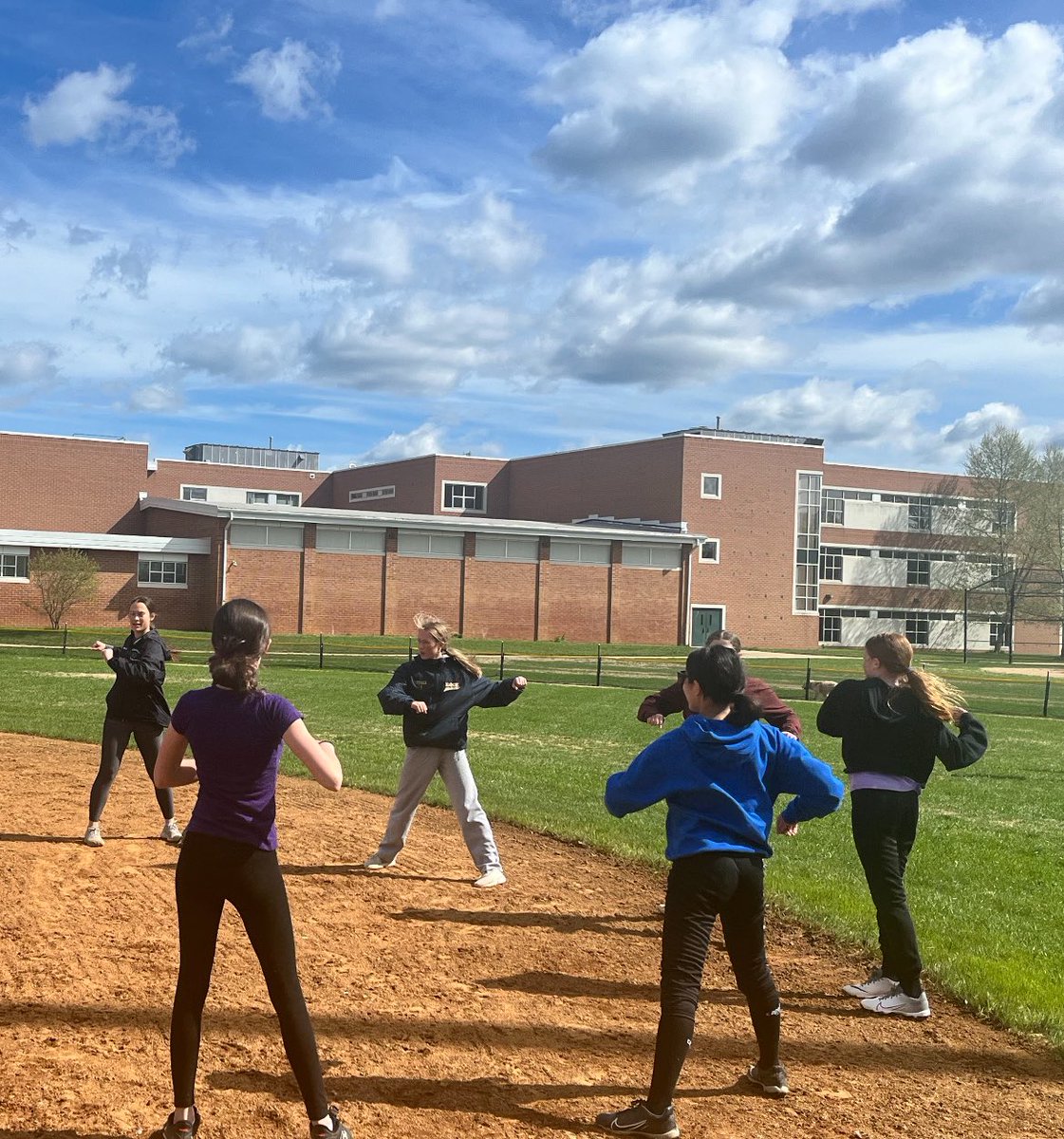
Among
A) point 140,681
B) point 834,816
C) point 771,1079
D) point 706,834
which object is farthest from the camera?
point 834,816

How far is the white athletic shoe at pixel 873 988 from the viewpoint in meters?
6.77

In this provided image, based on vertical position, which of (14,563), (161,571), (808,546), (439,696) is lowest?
(439,696)

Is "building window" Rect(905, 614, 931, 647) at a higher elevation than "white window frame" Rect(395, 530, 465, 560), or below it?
below

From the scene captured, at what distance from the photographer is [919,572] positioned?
7594 centimetres

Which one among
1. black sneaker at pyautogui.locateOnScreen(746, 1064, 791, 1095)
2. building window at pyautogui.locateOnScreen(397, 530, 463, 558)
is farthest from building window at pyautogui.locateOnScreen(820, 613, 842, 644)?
black sneaker at pyautogui.locateOnScreen(746, 1064, 791, 1095)

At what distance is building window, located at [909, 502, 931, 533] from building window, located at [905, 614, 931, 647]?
5564mm

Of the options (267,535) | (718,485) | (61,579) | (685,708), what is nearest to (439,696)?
(685,708)

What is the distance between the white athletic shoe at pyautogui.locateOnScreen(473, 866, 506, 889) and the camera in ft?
29.6

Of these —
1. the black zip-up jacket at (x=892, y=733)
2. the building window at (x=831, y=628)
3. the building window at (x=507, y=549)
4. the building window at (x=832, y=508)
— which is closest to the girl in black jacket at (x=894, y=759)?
the black zip-up jacket at (x=892, y=733)

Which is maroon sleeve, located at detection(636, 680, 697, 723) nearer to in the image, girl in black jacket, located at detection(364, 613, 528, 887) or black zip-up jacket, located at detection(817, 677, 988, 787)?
black zip-up jacket, located at detection(817, 677, 988, 787)

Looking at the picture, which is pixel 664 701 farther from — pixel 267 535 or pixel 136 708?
pixel 267 535

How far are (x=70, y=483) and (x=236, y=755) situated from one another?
204 ft

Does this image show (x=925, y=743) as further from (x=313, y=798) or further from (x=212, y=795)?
(x=313, y=798)

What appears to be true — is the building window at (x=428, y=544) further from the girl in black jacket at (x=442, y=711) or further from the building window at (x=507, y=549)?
the girl in black jacket at (x=442, y=711)
